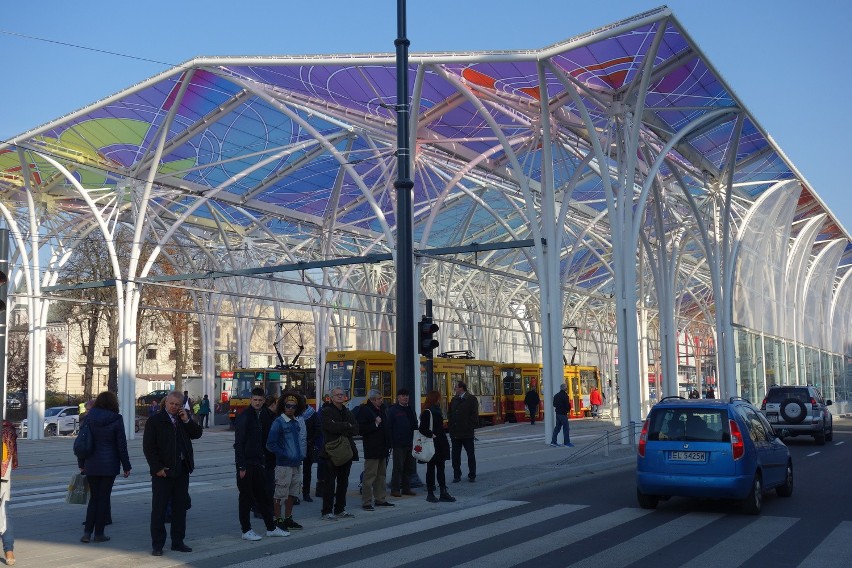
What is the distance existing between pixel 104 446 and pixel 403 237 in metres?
5.96

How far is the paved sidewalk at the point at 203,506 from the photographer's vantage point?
30.9 feet

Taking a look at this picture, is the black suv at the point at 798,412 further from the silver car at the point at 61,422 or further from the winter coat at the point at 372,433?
the silver car at the point at 61,422

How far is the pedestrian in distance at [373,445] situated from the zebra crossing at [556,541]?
39.3 inches

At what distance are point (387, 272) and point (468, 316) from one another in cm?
1434

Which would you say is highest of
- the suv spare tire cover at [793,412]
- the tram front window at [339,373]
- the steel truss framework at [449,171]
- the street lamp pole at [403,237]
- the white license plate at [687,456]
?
the steel truss framework at [449,171]

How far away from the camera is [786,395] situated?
2691cm

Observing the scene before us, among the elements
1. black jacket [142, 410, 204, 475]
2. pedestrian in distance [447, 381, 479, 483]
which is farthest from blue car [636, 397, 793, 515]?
black jacket [142, 410, 204, 475]

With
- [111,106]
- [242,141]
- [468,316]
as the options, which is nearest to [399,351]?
[111,106]

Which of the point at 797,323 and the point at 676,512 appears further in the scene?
the point at 797,323

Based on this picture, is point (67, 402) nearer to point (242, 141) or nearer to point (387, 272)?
point (387, 272)

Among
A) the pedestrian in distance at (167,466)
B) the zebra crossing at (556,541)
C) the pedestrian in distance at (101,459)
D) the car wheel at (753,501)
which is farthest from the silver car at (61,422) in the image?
the car wheel at (753,501)

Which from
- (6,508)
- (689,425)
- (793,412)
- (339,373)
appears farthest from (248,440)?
(339,373)

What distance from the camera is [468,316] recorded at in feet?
243

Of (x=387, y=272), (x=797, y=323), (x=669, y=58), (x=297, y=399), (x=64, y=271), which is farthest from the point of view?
(x=387, y=272)
